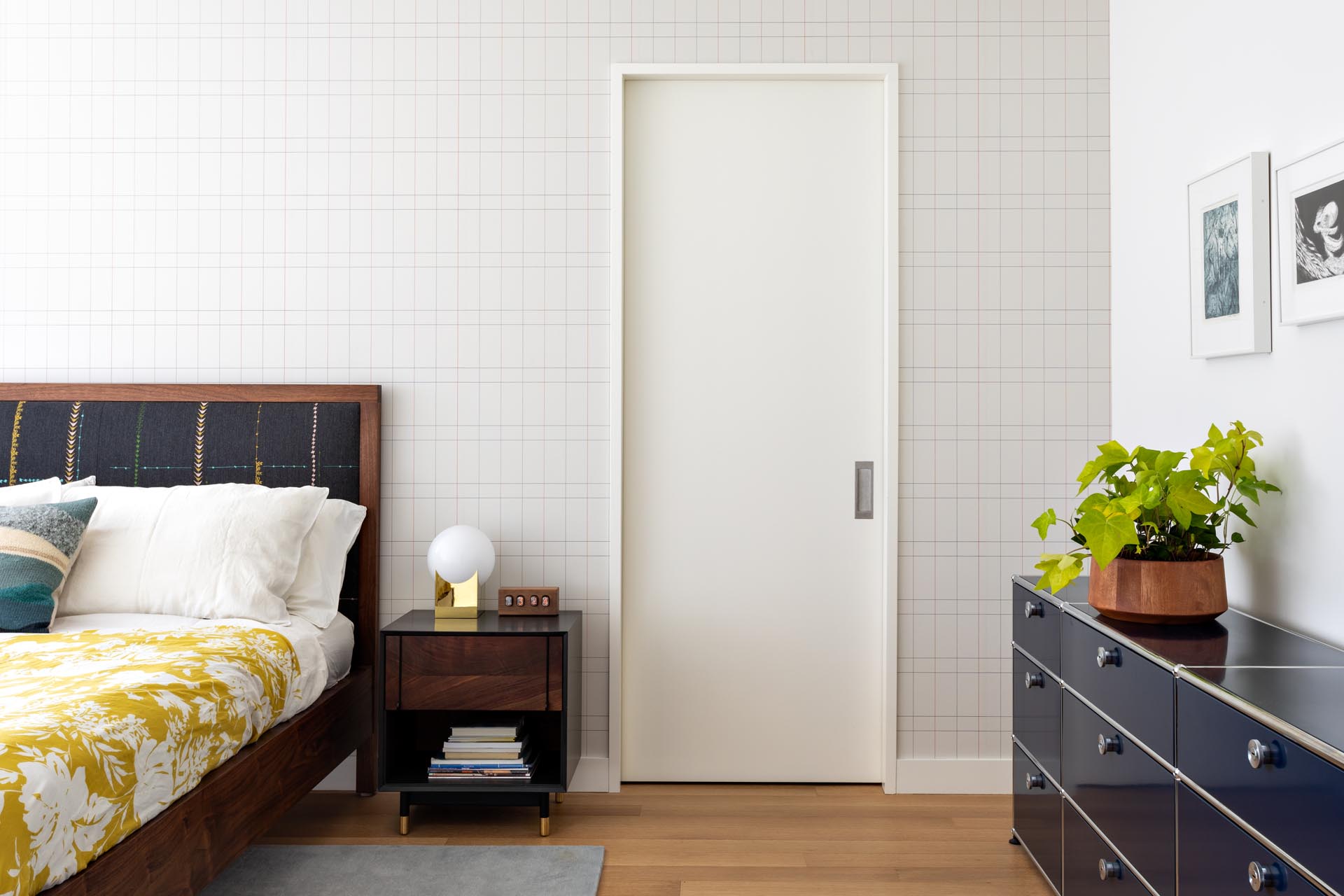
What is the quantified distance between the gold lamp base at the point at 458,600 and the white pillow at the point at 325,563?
0.30 m

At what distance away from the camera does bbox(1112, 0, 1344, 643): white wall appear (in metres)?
1.88

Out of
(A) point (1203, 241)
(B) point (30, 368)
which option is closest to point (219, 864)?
(B) point (30, 368)

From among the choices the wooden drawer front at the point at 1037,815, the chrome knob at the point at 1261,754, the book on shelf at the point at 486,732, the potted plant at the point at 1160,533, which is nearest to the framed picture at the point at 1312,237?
the potted plant at the point at 1160,533

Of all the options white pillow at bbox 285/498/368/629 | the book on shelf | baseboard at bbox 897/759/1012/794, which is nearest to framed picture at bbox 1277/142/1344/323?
baseboard at bbox 897/759/1012/794

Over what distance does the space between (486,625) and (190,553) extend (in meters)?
0.80

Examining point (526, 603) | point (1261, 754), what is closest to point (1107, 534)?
point (1261, 754)

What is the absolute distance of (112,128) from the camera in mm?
2934

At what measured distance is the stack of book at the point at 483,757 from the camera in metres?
2.61

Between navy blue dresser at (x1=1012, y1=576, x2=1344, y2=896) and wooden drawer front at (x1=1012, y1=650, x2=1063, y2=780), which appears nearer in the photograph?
navy blue dresser at (x1=1012, y1=576, x2=1344, y2=896)

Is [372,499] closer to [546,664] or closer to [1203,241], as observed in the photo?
[546,664]

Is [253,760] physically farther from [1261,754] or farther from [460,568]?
[1261,754]

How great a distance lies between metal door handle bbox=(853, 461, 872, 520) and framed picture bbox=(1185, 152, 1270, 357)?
97 cm

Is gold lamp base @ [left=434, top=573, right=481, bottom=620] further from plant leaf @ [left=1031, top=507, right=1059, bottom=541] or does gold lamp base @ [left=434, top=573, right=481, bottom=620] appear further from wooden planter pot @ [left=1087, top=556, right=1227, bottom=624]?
wooden planter pot @ [left=1087, top=556, right=1227, bottom=624]

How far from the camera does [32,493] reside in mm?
2602
